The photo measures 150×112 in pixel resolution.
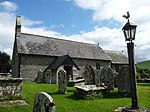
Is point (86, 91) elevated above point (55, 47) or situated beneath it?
situated beneath

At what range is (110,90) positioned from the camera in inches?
650

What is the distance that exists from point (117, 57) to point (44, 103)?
131 feet

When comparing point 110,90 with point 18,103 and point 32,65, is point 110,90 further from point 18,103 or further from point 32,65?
point 32,65

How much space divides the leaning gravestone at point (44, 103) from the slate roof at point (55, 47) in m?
24.9

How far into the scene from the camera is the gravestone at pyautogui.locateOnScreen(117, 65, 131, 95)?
1598 centimetres

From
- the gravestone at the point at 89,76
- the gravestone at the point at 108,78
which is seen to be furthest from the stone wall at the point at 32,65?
the gravestone at the point at 108,78

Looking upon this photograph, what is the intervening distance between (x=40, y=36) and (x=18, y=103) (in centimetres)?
2596

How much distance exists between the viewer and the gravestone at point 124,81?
16.0m

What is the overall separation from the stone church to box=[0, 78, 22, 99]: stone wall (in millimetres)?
18159

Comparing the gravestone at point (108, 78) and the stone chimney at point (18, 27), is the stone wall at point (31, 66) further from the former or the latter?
the gravestone at point (108, 78)

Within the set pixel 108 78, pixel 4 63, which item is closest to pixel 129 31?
pixel 108 78

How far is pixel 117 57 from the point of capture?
44438 millimetres

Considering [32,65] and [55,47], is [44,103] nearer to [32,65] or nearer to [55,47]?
[32,65]

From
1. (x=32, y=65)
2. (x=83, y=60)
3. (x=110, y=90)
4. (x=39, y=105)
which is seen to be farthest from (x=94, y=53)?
(x=39, y=105)
